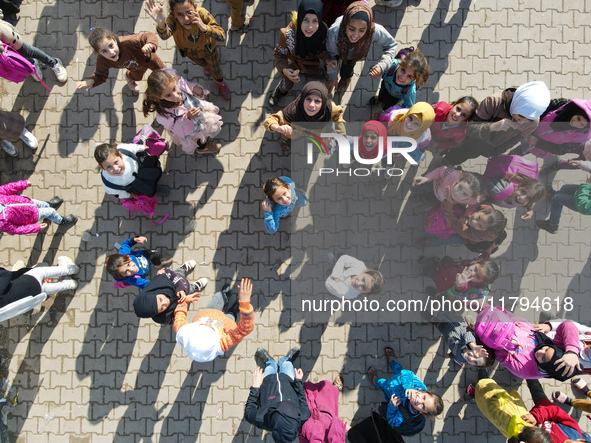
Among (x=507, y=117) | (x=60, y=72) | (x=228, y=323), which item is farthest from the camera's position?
(x=60, y=72)

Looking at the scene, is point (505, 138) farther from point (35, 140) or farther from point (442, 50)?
point (35, 140)

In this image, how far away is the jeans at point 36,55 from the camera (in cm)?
489

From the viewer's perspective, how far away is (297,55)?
14.6 ft

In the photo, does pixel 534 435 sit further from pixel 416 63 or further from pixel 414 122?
pixel 416 63

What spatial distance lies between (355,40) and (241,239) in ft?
9.29

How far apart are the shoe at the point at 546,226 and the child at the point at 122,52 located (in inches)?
215

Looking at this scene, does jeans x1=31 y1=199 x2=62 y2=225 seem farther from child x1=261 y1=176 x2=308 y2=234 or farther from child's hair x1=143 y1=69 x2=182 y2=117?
child x1=261 y1=176 x2=308 y2=234

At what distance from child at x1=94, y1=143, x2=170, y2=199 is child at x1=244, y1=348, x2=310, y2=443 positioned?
2.58 metres

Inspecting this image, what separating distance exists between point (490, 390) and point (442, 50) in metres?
4.53

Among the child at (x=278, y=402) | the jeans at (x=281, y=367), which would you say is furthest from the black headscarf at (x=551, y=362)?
the jeans at (x=281, y=367)

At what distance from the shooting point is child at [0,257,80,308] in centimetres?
431

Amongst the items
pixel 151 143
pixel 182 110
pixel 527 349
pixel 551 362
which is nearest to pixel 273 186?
pixel 182 110

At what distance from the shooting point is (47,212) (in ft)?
16.1

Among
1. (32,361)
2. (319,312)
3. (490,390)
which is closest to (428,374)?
(490,390)
